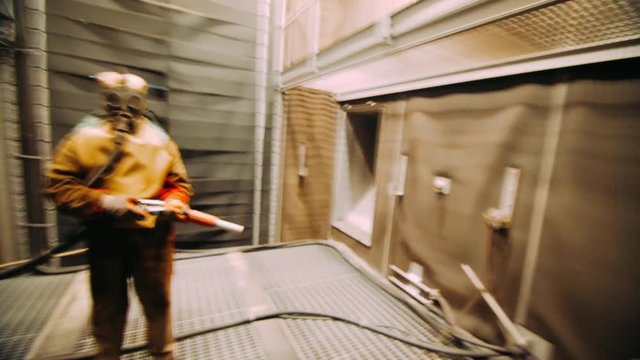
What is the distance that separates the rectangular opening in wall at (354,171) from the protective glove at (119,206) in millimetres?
3403

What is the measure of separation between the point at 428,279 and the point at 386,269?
0.68 meters

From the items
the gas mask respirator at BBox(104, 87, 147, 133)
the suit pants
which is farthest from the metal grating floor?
the gas mask respirator at BBox(104, 87, 147, 133)

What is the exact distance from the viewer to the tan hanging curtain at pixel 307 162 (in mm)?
4719

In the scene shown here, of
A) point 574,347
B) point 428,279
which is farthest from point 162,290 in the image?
point 574,347

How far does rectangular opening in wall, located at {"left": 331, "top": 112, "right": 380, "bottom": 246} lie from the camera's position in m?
4.60

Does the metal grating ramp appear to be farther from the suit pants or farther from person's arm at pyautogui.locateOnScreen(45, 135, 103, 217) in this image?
person's arm at pyautogui.locateOnScreen(45, 135, 103, 217)

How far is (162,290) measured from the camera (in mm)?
1767

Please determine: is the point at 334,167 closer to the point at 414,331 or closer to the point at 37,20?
the point at 414,331

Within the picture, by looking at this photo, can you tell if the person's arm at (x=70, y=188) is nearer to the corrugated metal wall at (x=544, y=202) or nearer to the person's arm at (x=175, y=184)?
the person's arm at (x=175, y=184)

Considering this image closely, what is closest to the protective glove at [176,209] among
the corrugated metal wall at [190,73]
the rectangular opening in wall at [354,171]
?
the corrugated metal wall at [190,73]

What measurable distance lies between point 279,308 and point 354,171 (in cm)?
275

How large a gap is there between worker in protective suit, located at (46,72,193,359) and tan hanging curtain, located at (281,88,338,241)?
3.06 m

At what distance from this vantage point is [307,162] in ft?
15.9

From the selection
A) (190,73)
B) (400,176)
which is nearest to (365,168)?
(400,176)
